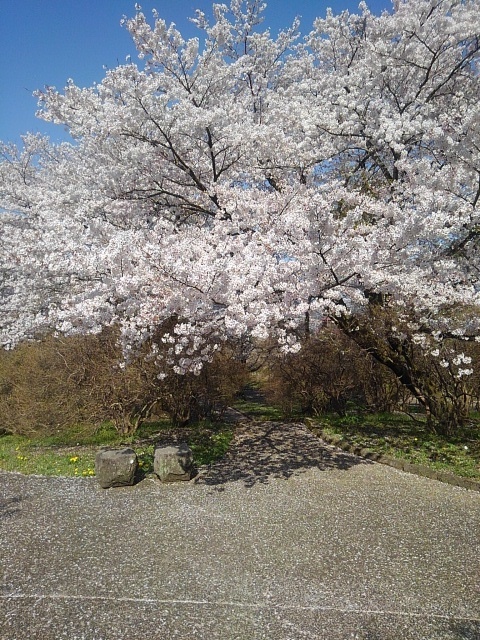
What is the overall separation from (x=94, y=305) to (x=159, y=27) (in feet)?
18.2

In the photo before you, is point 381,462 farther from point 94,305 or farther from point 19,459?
point 19,459

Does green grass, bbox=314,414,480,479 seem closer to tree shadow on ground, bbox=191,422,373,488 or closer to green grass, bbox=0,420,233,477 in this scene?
tree shadow on ground, bbox=191,422,373,488

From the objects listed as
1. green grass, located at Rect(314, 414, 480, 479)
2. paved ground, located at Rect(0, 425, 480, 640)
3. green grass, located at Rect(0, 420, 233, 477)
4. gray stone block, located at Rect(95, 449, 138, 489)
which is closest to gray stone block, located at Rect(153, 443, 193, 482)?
paved ground, located at Rect(0, 425, 480, 640)

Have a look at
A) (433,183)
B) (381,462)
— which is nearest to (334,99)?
(433,183)

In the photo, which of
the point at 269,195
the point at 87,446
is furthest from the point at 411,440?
the point at 87,446

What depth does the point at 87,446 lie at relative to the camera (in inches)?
359

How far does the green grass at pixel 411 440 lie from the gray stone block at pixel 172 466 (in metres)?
3.21

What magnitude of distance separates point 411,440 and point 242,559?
5.07m

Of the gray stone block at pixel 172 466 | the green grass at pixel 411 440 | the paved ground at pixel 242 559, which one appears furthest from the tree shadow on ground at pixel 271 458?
the green grass at pixel 411 440

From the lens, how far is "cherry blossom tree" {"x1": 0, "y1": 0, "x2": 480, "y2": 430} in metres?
5.82

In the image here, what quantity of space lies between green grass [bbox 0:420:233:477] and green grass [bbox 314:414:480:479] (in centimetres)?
238

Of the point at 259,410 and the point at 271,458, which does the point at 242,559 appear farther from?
the point at 259,410

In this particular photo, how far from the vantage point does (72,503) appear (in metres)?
5.64

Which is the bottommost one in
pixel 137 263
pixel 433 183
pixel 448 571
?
pixel 448 571
